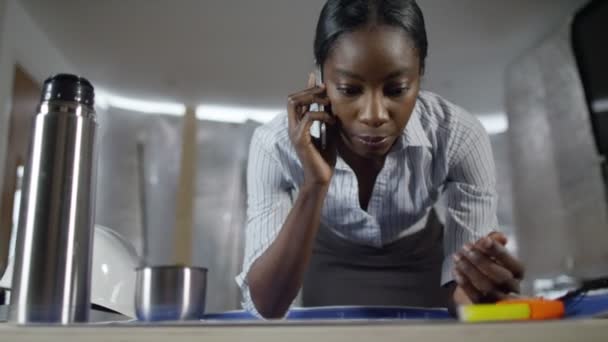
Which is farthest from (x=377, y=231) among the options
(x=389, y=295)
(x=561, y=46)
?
(x=561, y=46)

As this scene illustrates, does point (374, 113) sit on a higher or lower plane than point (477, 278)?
higher

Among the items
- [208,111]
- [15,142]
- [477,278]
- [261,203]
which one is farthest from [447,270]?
[15,142]

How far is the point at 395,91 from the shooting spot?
1.50 feet

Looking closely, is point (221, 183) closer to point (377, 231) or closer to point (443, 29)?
point (377, 231)

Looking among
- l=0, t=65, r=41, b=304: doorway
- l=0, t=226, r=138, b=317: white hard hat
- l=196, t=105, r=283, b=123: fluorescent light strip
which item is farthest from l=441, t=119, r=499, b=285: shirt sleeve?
l=0, t=65, r=41, b=304: doorway

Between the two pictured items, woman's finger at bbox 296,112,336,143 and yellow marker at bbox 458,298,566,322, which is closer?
yellow marker at bbox 458,298,566,322

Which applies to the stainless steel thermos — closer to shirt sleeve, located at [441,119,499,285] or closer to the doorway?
the doorway

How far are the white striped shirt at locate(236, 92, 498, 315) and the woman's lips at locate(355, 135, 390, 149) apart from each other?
0.05ft

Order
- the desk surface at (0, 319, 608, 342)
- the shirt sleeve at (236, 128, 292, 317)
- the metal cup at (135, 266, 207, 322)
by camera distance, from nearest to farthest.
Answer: the desk surface at (0, 319, 608, 342), the metal cup at (135, 266, 207, 322), the shirt sleeve at (236, 128, 292, 317)

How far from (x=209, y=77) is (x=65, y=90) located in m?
0.20

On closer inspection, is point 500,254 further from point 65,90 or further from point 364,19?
point 65,90

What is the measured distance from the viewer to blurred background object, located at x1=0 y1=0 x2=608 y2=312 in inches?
20.3

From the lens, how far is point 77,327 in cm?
30

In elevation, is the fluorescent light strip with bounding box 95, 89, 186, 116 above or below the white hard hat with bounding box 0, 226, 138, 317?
above
